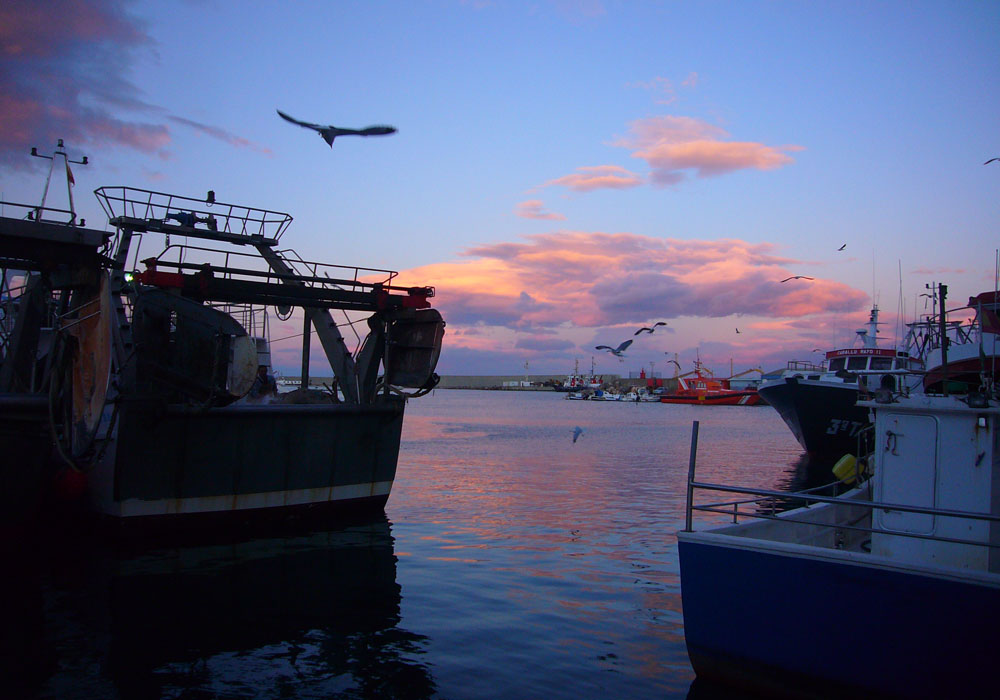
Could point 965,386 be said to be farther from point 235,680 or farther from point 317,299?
point 317,299

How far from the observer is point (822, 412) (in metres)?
40.9

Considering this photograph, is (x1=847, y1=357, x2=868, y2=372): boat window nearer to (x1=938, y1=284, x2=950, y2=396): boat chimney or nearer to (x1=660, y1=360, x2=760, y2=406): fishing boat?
(x1=938, y1=284, x2=950, y2=396): boat chimney

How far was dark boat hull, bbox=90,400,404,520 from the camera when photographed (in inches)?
574

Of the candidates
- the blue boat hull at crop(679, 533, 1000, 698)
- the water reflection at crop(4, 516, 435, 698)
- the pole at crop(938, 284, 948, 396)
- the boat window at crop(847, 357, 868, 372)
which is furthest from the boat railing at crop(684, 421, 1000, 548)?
the boat window at crop(847, 357, 868, 372)

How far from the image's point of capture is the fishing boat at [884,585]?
6.80 metres

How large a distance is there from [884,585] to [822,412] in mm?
36983

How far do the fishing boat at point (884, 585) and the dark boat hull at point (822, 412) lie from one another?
3366cm

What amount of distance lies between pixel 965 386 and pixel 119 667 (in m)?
11.8

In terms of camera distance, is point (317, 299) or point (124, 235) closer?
point (317, 299)

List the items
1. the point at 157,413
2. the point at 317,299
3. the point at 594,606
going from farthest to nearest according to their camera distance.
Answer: the point at 317,299 → the point at 157,413 → the point at 594,606

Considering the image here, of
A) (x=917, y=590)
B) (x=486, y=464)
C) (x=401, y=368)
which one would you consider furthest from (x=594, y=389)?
(x=917, y=590)

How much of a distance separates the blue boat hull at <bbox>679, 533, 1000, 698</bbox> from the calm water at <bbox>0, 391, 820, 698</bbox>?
3.88 feet

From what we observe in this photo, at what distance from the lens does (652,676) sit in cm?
895

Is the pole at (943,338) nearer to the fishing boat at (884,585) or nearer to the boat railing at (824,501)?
the fishing boat at (884,585)
